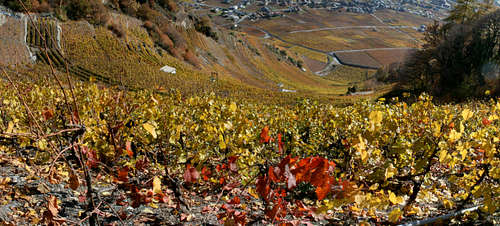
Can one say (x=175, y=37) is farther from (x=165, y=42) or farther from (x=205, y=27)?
(x=205, y=27)

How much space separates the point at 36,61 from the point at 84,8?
11.3 metres

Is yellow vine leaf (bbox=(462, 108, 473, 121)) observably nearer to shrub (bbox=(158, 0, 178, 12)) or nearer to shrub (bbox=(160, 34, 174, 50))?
shrub (bbox=(160, 34, 174, 50))

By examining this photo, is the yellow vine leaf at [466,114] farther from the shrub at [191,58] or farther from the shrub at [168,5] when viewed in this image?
the shrub at [168,5]

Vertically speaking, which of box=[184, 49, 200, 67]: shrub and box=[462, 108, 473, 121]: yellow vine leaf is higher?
box=[462, 108, 473, 121]: yellow vine leaf

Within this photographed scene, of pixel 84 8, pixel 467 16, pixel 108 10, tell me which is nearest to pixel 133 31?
pixel 108 10

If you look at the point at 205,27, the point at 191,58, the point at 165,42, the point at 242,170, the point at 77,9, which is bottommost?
the point at 191,58

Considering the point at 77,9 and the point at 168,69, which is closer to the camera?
the point at 77,9

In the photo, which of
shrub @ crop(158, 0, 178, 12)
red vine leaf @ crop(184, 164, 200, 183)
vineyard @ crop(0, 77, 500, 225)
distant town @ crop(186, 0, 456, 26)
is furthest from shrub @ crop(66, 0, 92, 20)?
distant town @ crop(186, 0, 456, 26)

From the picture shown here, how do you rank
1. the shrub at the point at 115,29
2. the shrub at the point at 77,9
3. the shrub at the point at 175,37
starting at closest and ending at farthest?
the shrub at the point at 77,9 → the shrub at the point at 115,29 → the shrub at the point at 175,37

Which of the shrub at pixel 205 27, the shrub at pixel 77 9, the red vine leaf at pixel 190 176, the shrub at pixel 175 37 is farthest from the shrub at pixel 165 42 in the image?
the red vine leaf at pixel 190 176

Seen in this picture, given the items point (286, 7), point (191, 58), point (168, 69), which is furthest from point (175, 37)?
point (286, 7)

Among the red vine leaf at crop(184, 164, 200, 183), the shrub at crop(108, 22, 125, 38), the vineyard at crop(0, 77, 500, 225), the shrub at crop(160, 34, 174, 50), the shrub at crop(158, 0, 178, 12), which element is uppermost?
the shrub at crop(158, 0, 178, 12)

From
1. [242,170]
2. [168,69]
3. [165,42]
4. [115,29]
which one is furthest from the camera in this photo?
[165,42]

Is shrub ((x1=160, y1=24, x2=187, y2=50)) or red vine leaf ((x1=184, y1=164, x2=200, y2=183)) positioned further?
shrub ((x1=160, y1=24, x2=187, y2=50))
